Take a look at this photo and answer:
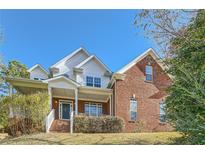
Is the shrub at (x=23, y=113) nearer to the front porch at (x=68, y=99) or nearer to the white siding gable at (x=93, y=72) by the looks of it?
the front porch at (x=68, y=99)

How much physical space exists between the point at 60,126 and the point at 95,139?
638 millimetres

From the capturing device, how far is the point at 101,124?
598cm

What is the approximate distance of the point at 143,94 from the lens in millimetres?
6105

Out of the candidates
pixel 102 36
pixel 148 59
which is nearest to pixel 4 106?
pixel 102 36

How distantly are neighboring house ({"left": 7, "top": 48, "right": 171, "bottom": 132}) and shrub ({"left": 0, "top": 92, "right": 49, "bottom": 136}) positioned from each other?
11 cm

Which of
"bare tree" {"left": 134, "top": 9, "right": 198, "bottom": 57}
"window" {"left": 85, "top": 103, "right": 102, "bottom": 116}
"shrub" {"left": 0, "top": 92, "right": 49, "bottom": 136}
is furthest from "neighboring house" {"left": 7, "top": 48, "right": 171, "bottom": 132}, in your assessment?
"bare tree" {"left": 134, "top": 9, "right": 198, "bottom": 57}

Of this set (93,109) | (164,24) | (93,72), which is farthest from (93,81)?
(164,24)

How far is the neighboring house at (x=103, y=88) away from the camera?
5.91m

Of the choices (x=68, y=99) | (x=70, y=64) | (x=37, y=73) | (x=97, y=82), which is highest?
(x=70, y=64)

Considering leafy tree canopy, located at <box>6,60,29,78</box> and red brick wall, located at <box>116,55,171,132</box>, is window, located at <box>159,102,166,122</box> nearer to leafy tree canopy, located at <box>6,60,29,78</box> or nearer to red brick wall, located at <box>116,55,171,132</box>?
red brick wall, located at <box>116,55,171,132</box>

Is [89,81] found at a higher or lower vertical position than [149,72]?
lower

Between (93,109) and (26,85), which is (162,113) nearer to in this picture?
(93,109)
